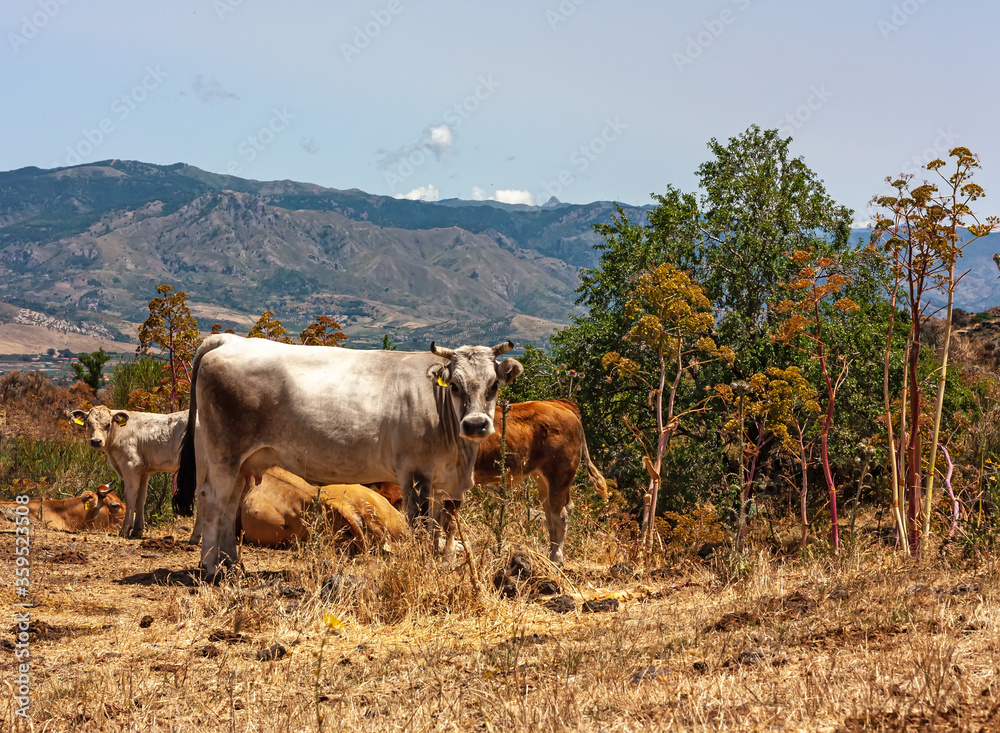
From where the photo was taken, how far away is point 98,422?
13844 mm

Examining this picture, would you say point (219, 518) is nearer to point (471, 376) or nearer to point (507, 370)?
point (471, 376)

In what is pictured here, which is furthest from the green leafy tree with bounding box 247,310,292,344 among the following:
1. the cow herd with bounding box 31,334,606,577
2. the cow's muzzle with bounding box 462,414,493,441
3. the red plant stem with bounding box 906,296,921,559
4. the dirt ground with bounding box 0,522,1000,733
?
the red plant stem with bounding box 906,296,921,559

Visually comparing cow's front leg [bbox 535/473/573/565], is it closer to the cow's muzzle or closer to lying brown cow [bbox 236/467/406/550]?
lying brown cow [bbox 236/467/406/550]

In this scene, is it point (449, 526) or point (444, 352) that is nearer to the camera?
point (449, 526)

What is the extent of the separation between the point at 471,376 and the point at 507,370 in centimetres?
50

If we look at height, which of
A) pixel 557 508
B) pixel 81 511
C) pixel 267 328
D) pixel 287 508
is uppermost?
pixel 267 328

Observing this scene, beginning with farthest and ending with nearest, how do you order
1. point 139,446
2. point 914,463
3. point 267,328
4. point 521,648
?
point 267,328, point 139,446, point 914,463, point 521,648

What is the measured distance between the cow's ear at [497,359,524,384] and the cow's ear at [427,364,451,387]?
520 mm

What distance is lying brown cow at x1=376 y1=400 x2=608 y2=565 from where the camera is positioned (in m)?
9.73

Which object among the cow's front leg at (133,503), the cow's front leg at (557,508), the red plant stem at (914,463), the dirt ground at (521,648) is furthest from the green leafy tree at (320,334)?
the red plant stem at (914,463)

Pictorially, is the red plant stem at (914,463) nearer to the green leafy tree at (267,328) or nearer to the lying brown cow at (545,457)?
the lying brown cow at (545,457)

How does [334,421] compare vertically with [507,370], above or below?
below

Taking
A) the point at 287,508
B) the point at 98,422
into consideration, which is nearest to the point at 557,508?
the point at 287,508

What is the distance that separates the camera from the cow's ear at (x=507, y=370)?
8.94m
